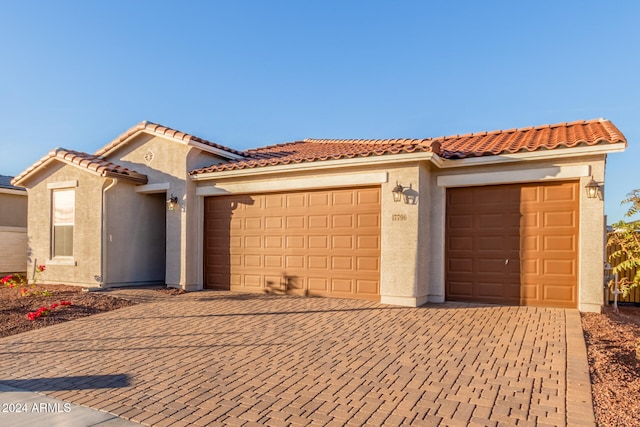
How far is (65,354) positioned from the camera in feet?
19.3

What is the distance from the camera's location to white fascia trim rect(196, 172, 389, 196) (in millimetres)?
9914

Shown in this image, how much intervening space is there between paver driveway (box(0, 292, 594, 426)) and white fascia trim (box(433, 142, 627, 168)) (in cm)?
334

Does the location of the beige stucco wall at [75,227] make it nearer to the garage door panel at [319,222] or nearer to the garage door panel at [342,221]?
the garage door panel at [319,222]

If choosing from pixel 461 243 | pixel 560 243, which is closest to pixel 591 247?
pixel 560 243

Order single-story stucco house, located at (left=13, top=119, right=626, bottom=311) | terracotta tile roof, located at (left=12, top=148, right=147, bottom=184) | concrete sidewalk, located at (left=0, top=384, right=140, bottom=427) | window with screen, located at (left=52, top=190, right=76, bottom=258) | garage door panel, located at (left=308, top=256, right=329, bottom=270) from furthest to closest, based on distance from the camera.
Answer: window with screen, located at (left=52, top=190, right=76, bottom=258)
terracotta tile roof, located at (left=12, top=148, right=147, bottom=184)
garage door panel, located at (left=308, top=256, right=329, bottom=270)
single-story stucco house, located at (left=13, top=119, right=626, bottom=311)
concrete sidewalk, located at (left=0, top=384, right=140, bottom=427)

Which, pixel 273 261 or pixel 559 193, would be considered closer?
pixel 559 193

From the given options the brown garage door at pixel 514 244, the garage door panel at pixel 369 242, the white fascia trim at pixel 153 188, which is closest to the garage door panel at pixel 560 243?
the brown garage door at pixel 514 244

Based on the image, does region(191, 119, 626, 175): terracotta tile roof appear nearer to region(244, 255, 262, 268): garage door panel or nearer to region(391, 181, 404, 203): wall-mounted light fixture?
region(391, 181, 404, 203): wall-mounted light fixture

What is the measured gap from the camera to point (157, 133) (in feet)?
40.5

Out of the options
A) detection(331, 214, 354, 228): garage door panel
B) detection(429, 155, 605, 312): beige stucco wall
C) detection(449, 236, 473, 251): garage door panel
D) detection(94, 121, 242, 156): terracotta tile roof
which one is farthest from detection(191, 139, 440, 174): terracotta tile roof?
detection(449, 236, 473, 251): garage door panel

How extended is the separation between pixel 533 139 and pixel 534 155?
152 cm

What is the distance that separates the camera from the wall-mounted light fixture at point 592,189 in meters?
8.41

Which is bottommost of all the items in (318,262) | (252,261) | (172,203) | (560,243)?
(252,261)

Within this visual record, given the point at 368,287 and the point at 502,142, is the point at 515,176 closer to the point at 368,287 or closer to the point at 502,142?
the point at 502,142
